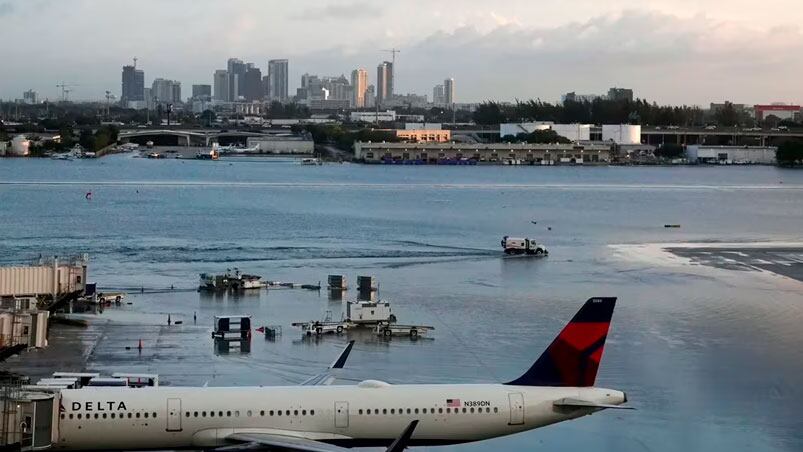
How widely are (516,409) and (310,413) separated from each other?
3872mm

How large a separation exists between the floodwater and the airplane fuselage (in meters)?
3.10

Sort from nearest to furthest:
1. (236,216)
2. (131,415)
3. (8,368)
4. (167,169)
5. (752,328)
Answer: (131,415), (8,368), (752,328), (236,216), (167,169)

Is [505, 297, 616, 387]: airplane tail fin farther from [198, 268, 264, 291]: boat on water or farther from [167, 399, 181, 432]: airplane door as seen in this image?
[198, 268, 264, 291]: boat on water

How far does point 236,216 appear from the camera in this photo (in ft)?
314

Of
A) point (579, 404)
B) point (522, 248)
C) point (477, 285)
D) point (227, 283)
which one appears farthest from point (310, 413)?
point (522, 248)

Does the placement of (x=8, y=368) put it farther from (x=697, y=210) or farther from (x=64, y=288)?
(x=697, y=210)

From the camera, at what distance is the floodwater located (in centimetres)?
3323

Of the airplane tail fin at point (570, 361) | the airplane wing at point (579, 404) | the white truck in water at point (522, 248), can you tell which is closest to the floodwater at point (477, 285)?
the white truck in water at point (522, 248)

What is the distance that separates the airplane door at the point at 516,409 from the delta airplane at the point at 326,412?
0.02 meters

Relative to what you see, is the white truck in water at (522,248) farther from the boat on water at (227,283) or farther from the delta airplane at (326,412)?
the delta airplane at (326,412)

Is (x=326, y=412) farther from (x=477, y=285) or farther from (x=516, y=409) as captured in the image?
(x=477, y=285)

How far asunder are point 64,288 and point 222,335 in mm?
6059

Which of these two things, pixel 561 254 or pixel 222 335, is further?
pixel 561 254

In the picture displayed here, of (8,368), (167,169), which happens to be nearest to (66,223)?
(8,368)
